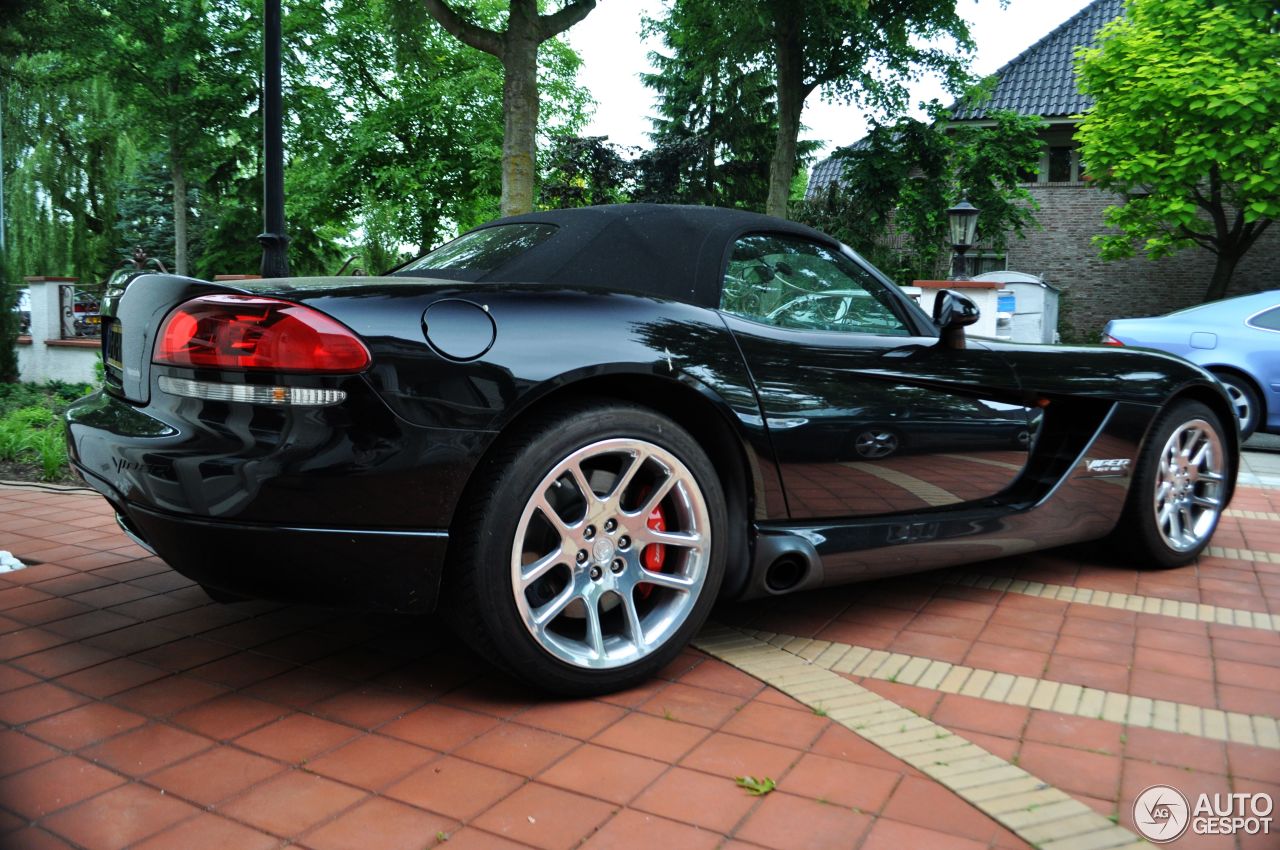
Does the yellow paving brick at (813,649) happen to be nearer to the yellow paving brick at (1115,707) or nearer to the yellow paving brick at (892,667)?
the yellow paving brick at (892,667)

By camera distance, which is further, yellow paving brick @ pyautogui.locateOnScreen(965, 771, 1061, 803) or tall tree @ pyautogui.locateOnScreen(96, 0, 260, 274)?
tall tree @ pyautogui.locateOnScreen(96, 0, 260, 274)

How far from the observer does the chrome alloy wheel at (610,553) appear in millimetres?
2441

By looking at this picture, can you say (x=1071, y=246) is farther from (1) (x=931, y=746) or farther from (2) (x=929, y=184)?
(1) (x=931, y=746)

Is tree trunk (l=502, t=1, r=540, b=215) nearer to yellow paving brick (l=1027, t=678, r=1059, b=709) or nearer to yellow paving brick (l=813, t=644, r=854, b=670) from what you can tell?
yellow paving brick (l=813, t=644, r=854, b=670)

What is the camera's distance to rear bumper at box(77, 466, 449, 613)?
2182 millimetres

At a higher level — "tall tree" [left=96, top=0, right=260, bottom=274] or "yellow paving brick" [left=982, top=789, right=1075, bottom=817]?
"tall tree" [left=96, top=0, right=260, bottom=274]

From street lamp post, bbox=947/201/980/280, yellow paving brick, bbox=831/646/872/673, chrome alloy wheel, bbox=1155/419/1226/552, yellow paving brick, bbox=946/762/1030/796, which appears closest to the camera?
yellow paving brick, bbox=946/762/1030/796

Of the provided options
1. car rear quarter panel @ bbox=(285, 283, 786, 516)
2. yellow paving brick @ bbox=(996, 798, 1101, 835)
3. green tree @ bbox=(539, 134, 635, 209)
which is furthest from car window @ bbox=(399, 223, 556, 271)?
green tree @ bbox=(539, 134, 635, 209)

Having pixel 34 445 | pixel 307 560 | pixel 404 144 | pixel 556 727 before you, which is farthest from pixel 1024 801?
pixel 404 144

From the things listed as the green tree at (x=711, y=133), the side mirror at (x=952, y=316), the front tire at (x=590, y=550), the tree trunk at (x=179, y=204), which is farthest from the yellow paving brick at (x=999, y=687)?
the green tree at (x=711, y=133)

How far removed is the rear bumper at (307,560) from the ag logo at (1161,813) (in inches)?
62.6

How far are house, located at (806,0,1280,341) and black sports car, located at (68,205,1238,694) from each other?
958 inches

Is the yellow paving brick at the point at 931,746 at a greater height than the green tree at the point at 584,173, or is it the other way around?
the green tree at the point at 584,173

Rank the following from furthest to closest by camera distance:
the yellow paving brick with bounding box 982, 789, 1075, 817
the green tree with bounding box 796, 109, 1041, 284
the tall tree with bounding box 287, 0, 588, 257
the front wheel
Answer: the tall tree with bounding box 287, 0, 588, 257 < the green tree with bounding box 796, 109, 1041, 284 < the front wheel < the yellow paving brick with bounding box 982, 789, 1075, 817
